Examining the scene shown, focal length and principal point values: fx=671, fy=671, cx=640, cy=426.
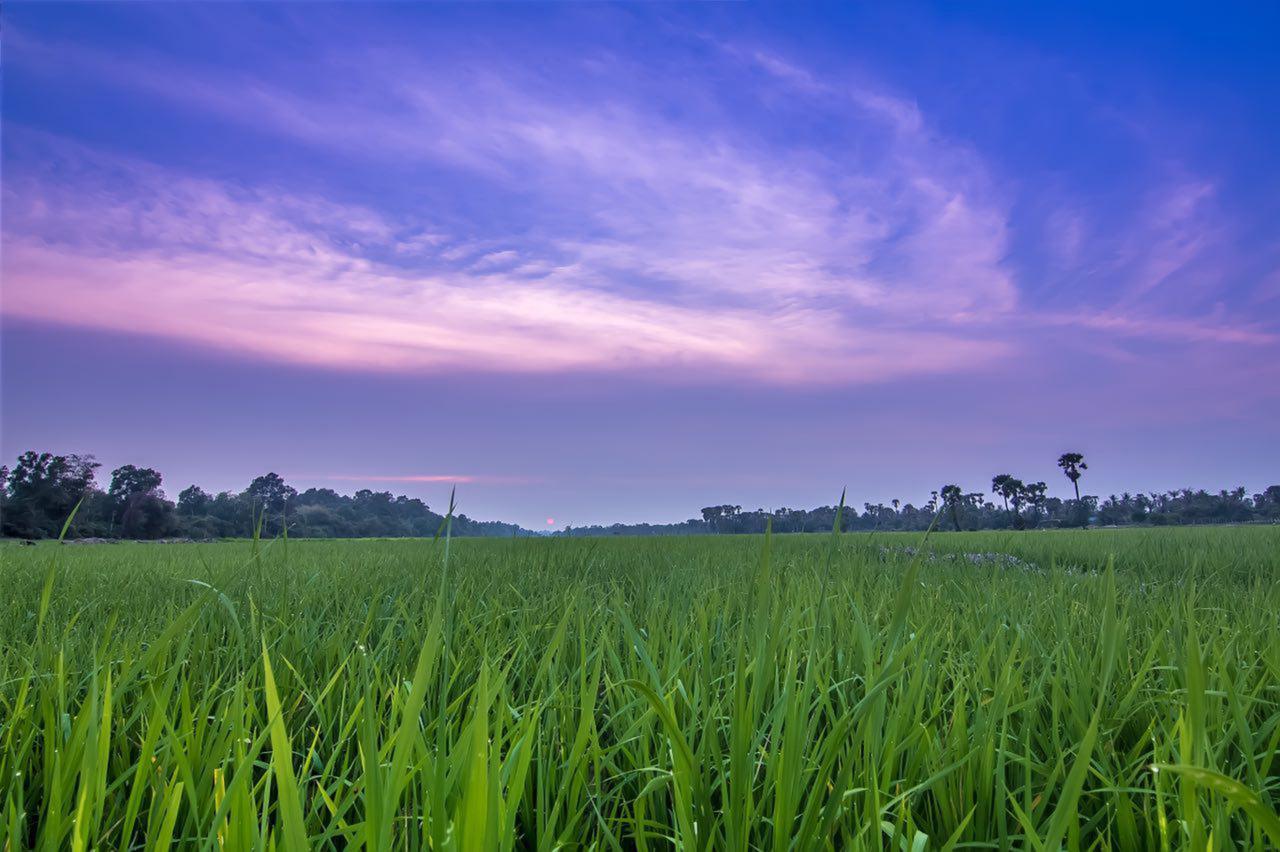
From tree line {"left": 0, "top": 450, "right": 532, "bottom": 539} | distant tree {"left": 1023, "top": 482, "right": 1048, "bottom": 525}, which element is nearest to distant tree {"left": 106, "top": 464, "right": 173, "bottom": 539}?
tree line {"left": 0, "top": 450, "right": 532, "bottom": 539}

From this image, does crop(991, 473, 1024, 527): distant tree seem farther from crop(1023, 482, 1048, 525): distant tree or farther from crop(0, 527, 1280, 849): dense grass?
crop(0, 527, 1280, 849): dense grass

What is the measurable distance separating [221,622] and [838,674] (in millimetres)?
2400

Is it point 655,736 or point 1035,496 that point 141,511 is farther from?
point 1035,496

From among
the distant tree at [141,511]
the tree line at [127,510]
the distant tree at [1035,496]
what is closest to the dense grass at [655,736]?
the tree line at [127,510]

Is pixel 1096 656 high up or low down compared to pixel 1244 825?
up

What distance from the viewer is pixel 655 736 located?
1.56 meters

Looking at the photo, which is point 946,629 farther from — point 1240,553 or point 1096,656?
point 1240,553

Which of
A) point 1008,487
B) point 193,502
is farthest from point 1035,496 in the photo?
point 193,502

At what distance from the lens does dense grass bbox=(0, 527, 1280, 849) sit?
0.97 m

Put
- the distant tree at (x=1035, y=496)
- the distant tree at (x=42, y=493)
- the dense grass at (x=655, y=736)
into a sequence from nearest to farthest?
the dense grass at (x=655, y=736) < the distant tree at (x=42, y=493) < the distant tree at (x=1035, y=496)

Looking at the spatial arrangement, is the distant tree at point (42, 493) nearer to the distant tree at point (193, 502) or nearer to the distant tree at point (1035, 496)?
the distant tree at point (193, 502)

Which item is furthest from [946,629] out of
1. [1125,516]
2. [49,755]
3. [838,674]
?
[1125,516]

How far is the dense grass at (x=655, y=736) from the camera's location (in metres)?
0.97

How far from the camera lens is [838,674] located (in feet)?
6.44
